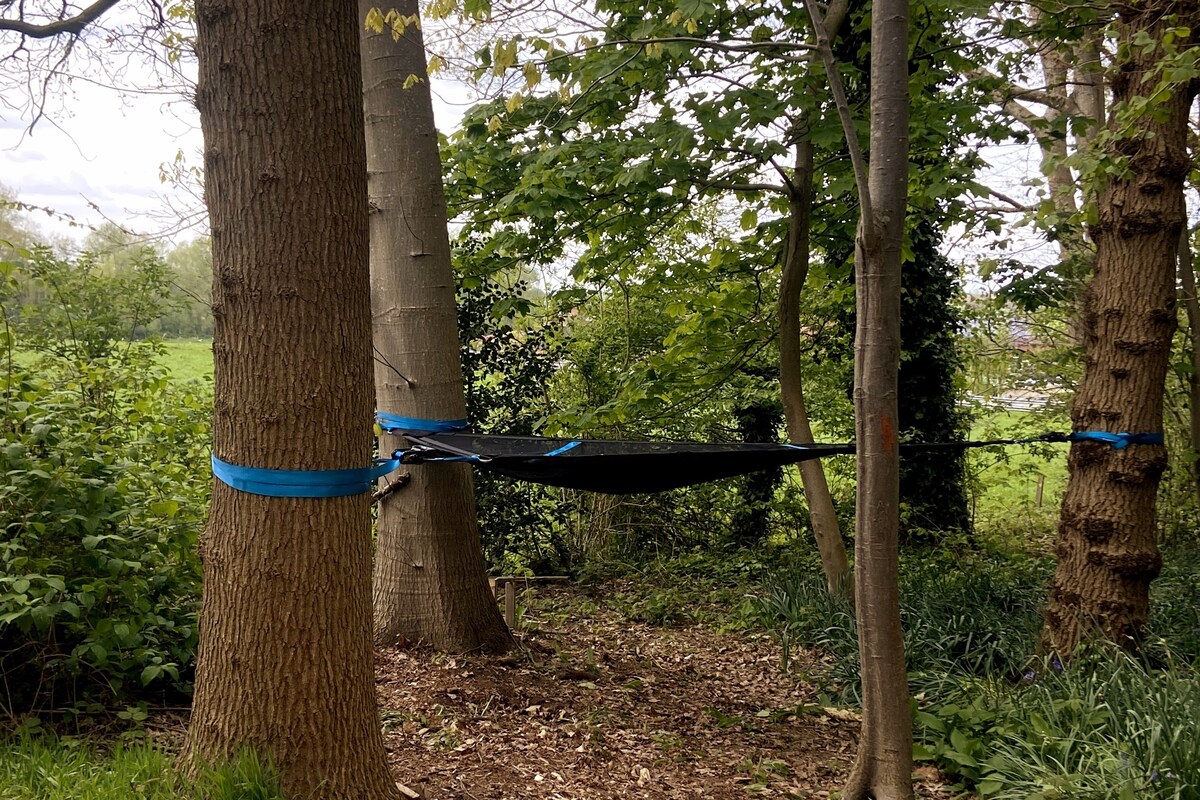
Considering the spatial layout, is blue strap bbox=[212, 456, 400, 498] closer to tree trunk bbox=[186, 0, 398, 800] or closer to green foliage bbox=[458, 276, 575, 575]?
tree trunk bbox=[186, 0, 398, 800]

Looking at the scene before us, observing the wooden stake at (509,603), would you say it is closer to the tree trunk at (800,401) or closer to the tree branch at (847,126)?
the tree trunk at (800,401)

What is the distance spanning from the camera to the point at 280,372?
1769mm

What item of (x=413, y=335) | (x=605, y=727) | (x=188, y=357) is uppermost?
(x=188, y=357)

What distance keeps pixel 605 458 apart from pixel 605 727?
2.97 feet

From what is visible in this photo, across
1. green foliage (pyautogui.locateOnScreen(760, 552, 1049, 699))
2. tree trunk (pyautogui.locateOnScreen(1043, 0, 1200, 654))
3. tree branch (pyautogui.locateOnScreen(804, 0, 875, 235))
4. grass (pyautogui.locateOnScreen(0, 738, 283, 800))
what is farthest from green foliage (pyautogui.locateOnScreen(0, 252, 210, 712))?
tree trunk (pyautogui.locateOnScreen(1043, 0, 1200, 654))

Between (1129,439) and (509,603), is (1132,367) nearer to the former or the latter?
(1129,439)

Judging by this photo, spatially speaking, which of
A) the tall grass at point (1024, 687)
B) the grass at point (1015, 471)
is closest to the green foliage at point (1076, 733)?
the tall grass at point (1024, 687)

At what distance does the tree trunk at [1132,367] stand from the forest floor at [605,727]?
99 centimetres

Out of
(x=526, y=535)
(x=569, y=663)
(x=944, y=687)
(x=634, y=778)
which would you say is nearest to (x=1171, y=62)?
(x=944, y=687)

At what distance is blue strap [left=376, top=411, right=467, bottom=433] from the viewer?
2988 mm

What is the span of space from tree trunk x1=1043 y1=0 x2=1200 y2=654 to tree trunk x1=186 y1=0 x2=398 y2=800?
251cm

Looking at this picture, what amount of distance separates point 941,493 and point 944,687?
3.50m

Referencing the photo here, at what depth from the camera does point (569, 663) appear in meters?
3.30

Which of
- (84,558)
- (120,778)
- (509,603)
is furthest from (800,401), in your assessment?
(120,778)
